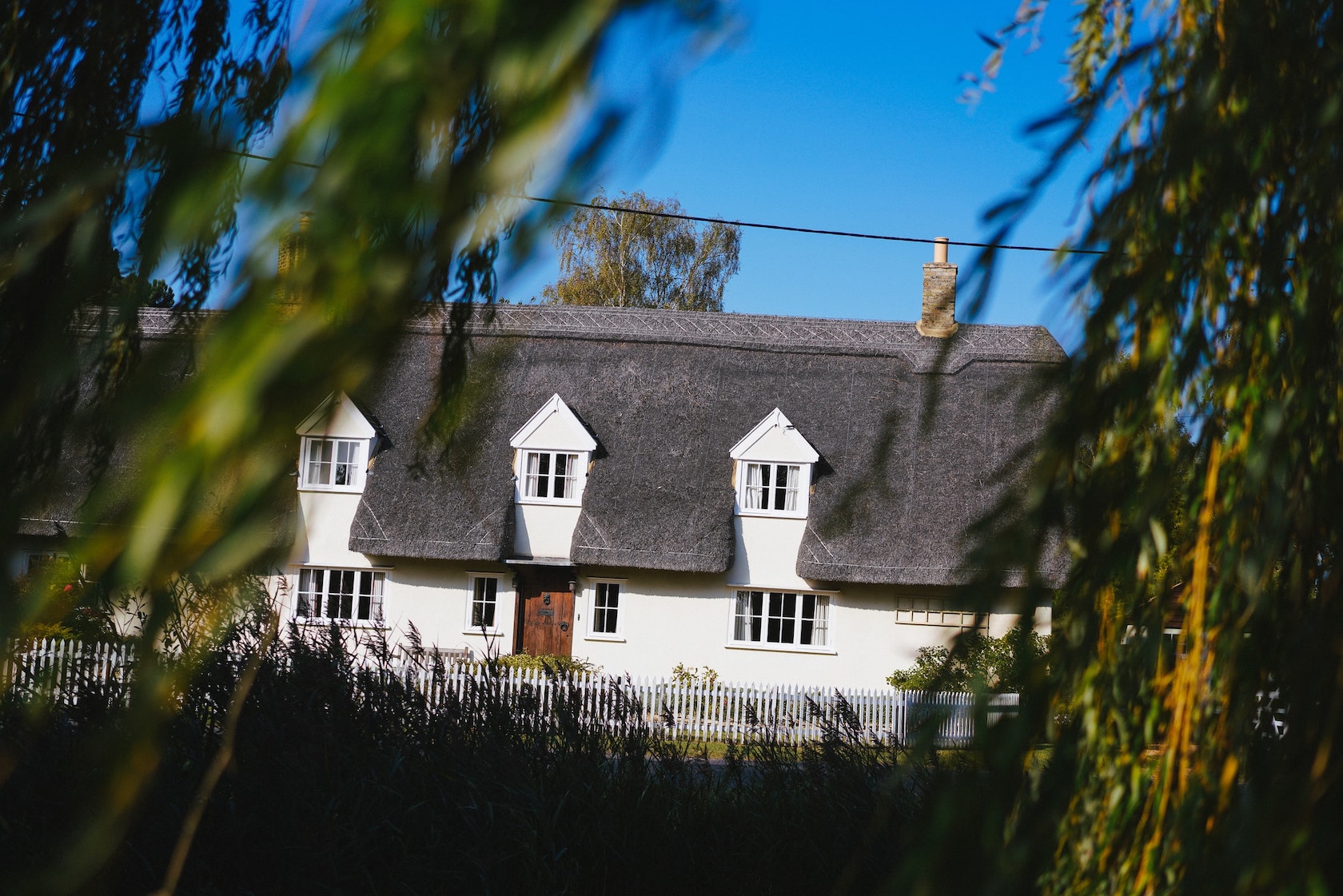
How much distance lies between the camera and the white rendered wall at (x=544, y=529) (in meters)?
18.0

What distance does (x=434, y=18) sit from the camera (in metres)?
0.66

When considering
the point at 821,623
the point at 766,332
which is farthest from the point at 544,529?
the point at 766,332

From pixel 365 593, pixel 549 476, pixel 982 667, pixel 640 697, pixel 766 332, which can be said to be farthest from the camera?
pixel 766 332

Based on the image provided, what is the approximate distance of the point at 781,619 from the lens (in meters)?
17.9

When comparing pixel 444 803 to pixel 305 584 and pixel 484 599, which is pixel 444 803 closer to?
pixel 484 599

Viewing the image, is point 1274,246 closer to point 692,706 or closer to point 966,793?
point 966,793

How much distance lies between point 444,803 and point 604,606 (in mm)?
14159

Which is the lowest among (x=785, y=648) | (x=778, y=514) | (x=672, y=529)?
(x=785, y=648)

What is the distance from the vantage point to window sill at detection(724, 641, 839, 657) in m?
17.6

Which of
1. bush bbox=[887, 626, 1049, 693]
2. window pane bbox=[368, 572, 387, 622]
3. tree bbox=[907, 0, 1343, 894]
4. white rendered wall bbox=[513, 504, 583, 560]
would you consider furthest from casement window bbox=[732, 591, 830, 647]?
bush bbox=[887, 626, 1049, 693]

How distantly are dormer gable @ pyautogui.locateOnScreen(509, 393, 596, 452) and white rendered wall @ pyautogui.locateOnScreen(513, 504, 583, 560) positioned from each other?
0.98 metres

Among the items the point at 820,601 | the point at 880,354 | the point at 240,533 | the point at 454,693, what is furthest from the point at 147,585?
the point at 880,354

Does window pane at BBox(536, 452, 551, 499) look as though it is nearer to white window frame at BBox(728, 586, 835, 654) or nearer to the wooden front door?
the wooden front door

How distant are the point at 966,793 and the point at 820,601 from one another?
17.5 metres
